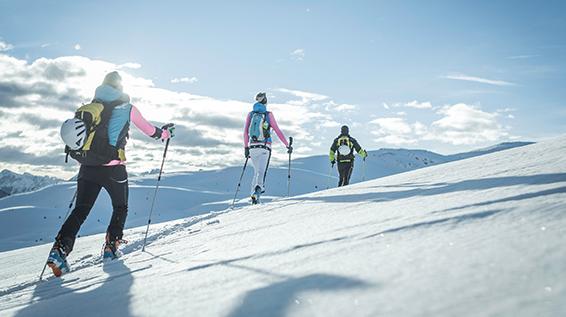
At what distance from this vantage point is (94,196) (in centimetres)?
416

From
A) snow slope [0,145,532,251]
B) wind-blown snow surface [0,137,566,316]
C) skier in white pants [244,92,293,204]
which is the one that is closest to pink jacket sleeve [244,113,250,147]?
skier in white pants [244,92,293,204]

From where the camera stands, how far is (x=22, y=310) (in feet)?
7.91

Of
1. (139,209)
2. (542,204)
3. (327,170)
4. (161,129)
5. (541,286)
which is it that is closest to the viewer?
(541,286)

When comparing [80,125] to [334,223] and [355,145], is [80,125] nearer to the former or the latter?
[334,223]

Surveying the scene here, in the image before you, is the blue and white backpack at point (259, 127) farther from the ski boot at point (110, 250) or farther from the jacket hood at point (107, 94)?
the ski boot at point (110, 250)

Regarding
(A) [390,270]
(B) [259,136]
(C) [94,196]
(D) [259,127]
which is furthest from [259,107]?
(A) [390,270]

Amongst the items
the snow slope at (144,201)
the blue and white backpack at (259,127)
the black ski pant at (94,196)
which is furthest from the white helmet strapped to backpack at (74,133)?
the snow slope at (144,201)

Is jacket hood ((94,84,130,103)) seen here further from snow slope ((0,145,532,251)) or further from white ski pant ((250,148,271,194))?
snow slope ((0,145,532,251))

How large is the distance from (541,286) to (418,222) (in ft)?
3.57

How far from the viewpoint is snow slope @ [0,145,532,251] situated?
52.3ft

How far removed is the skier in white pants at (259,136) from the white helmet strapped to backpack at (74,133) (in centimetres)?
446

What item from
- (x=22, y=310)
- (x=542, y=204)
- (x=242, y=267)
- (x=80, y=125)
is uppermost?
(x=80, y=125)

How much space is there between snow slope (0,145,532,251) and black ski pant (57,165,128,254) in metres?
9.61

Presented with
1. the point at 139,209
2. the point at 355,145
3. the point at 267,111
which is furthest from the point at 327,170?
the point at 267,111
